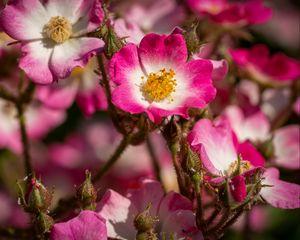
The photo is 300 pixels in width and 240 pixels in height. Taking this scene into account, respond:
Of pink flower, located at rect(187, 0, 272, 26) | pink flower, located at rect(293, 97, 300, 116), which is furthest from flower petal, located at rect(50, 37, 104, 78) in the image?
pink flower, located at rect(293, 97, 300, 116)

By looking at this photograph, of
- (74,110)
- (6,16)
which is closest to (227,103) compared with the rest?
(6,16)

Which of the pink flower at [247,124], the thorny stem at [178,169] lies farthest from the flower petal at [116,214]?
the pink flower at [247,124]

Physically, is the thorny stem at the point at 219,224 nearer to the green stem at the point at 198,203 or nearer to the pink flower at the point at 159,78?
the green stem at the point at 198,203

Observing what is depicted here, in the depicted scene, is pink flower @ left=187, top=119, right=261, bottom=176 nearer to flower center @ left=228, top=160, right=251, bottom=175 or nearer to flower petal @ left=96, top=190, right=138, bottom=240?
flower center @ left=228, top=160, right=251, bottom=175

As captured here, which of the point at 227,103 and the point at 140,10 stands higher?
the point at 140,10

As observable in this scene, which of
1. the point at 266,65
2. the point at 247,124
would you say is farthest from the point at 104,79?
the point at 266,65

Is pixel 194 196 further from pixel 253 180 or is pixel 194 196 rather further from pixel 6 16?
pixel 6 16
